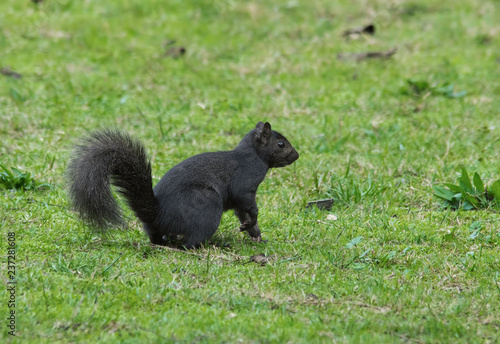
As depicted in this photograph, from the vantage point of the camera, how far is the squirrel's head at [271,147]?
4.25m

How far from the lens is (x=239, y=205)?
407cm

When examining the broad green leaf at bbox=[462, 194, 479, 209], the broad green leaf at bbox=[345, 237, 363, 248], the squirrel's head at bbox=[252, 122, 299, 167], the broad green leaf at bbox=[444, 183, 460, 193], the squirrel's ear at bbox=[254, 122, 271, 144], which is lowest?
the broad green leaf at bbox=[462, 194, 479, 209]

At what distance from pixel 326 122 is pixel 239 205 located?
102 inches

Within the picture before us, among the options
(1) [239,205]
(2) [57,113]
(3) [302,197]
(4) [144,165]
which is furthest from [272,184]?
(2) [57,113]

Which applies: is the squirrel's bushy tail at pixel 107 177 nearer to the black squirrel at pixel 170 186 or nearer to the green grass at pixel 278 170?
the black squirrel at pixel 170 186

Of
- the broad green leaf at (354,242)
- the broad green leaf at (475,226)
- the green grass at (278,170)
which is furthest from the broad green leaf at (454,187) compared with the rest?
the broad green leaf at (354,242)

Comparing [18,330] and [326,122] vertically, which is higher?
[18,330]

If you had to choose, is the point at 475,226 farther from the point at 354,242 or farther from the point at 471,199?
the point at 354,242

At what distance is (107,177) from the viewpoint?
3594 millimetres

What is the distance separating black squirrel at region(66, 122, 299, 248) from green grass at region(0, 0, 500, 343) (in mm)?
162

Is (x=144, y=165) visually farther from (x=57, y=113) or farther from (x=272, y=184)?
(x=57, y=113)

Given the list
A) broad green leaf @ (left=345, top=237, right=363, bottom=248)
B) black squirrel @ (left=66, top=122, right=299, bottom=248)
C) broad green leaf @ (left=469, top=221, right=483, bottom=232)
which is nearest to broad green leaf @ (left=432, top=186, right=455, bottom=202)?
broad green leaf @ (left=469, top=221, right=483, bottom=232)

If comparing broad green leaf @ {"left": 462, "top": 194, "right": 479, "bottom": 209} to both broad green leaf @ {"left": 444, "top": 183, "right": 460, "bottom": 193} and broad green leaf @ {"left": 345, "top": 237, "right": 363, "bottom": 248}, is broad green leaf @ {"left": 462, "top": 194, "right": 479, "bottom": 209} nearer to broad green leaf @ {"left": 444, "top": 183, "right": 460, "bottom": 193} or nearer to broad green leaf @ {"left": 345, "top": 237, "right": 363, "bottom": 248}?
broad green leaf @ {"left": 444, "top": 183, "right": 460, "bottom": 193}

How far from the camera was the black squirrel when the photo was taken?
11.7ft
